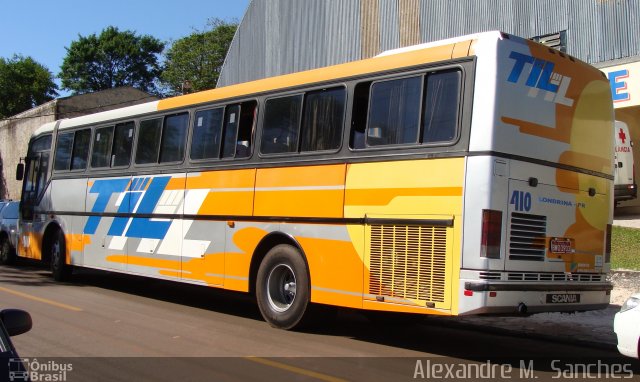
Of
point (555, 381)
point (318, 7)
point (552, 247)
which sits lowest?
point (555, 381)

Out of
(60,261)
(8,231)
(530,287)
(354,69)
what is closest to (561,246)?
(530,287)

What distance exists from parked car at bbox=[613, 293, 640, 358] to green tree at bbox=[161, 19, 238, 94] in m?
49.6

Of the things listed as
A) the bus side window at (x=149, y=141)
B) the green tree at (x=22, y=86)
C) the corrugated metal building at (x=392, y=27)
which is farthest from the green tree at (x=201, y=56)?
the bus side window at (x=149, y=141)

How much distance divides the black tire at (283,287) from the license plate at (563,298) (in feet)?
10.2

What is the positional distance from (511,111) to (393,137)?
1.44m

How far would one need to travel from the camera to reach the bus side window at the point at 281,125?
29.5 feet

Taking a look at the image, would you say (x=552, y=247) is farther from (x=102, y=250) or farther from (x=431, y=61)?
(x=102, y=250)

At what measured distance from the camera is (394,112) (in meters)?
7.70

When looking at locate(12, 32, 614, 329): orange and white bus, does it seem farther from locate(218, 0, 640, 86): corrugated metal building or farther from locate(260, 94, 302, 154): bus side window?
locate(218, 0, 640, 86): corrugated metal building

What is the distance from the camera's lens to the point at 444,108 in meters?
7.19

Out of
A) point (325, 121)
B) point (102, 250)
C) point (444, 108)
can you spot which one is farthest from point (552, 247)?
point (102, 250)

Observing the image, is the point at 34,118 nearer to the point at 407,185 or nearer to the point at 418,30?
the point at 418,30

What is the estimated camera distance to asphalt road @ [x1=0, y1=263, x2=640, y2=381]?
6.46 m

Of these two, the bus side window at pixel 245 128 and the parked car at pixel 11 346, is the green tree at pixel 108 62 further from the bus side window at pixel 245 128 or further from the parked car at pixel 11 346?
the parked car at pixel 11 346
